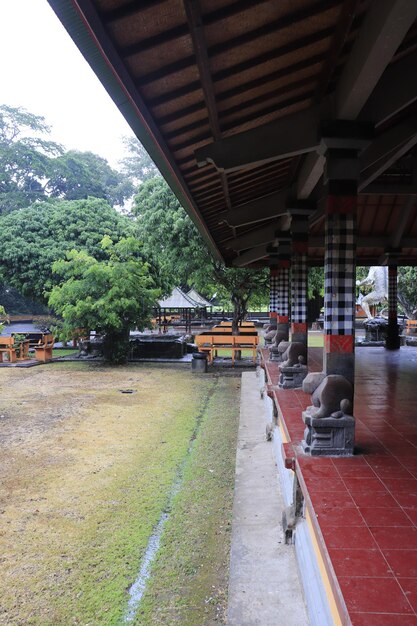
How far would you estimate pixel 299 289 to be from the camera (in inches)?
306

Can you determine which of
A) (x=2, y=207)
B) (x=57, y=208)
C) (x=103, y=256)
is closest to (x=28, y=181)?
(x=2, y=207)

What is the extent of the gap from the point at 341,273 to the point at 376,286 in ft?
66.8

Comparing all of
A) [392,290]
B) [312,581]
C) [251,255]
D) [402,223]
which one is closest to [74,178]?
[251,255]

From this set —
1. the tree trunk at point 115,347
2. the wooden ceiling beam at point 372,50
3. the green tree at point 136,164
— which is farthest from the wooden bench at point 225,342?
the green tree at point 136,164

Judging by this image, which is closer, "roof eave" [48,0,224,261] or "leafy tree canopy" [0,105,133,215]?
"roof eave" [48,0,224,261]

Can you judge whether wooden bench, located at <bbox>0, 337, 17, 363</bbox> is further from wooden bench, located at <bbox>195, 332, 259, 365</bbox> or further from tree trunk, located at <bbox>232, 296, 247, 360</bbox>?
tree trunk, located at <bbox>232, 296, 247, 360</bbox>

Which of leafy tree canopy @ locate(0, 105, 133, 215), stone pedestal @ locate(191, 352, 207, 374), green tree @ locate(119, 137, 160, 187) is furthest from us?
green tree @ locate(119, 137, 160, 187)

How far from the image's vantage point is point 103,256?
18844mm

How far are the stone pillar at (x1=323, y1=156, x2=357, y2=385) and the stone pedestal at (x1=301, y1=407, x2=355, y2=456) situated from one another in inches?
17.7

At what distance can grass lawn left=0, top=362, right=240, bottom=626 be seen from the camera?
3580mm

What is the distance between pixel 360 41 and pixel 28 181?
107ft

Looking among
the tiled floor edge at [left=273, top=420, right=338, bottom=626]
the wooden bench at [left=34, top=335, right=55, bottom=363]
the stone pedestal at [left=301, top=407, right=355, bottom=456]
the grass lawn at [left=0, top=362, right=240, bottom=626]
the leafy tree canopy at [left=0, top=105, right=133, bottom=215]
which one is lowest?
the grass lawn at [left=0, top=362, right=240, bottom=626]

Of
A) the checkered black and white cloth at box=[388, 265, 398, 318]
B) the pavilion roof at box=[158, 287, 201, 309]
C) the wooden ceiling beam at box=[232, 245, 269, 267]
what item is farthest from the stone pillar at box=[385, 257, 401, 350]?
the pavilion roof at box=[158, 287, 201, 309]

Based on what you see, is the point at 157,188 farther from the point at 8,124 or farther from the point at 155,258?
the point at 8,124
